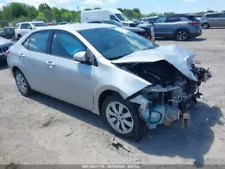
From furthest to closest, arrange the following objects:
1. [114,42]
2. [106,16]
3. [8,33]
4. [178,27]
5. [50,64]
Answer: [8,33] → [106,16] → [178,27] → [50,64] → [114,42]

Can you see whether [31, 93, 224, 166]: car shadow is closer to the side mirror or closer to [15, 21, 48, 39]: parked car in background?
the side mirror

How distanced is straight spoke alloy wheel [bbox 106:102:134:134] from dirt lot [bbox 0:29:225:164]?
0.21 metres

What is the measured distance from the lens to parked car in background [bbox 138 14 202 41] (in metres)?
15.2

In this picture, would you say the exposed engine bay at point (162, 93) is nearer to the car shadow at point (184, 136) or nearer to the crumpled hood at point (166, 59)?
the crumpled hood at point (166, 59)

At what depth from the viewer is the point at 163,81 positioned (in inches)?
142

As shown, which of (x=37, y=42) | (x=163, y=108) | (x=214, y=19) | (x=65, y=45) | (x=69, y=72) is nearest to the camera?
(x=163, y=108)

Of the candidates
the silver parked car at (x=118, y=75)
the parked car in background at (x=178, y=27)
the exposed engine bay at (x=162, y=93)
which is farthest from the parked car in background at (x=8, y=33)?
the exposed engine bay at (x=162, y=93)

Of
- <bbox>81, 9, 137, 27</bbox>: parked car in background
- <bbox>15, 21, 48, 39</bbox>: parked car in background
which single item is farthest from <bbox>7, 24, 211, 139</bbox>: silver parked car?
<bbox>15, 21, 48, 39</bbox>: parked car in background

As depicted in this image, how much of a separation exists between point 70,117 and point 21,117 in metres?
1.01

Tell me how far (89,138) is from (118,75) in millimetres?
1134

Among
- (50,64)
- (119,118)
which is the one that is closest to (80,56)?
(50,64)

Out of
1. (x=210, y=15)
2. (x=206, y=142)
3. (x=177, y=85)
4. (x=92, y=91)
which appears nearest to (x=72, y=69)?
(x=92, y=91)

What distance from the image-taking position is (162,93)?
3482 millimetres

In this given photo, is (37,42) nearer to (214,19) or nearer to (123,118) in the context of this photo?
(123,118)
